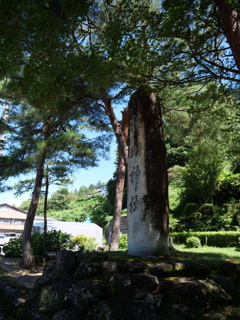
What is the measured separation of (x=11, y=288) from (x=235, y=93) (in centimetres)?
783

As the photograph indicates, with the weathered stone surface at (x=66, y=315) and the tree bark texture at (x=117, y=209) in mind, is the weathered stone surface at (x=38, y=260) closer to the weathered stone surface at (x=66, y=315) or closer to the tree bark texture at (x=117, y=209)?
the tree bark texture at (x=117, y=209)

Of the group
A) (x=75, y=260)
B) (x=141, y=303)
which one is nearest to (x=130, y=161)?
(x=75, y=260)

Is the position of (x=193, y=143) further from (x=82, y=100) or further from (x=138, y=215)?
(x=138, y=215)

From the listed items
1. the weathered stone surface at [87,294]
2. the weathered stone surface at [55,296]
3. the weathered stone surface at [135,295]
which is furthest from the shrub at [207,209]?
the weathered stone surface at [87,294]

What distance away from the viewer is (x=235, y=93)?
22.6 feet

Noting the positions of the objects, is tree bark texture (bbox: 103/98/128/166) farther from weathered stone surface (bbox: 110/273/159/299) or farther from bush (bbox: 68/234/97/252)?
bush (bbox: 68/234/97/252)

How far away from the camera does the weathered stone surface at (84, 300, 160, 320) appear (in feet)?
10.3

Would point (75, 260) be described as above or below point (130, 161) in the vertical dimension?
below

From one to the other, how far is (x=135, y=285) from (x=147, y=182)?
2.18 metres

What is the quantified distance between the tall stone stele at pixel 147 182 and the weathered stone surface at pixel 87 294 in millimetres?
1380

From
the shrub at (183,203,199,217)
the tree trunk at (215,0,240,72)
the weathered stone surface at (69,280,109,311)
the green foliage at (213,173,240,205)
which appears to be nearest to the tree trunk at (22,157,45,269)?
the weathered stone surface at (69,280,109,311)

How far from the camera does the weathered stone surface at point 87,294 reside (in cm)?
373

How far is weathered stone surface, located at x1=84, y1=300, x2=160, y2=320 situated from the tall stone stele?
1.73 metres

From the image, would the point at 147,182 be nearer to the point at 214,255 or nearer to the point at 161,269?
the point at 161,269
